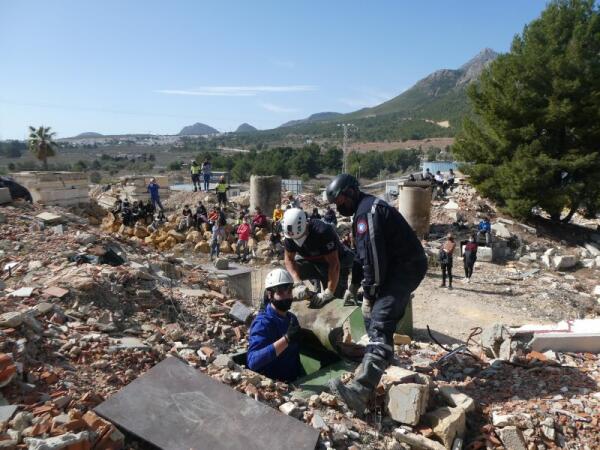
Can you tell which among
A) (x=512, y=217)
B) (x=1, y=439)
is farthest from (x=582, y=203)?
(x=1, y=439)

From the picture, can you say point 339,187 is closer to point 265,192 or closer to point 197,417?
point 197,417

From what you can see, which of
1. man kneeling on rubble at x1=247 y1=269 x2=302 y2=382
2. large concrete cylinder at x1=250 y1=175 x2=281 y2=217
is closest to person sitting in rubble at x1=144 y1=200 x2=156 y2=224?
large concrete cylinder at x1=250 y1=175 x2=281 y2=217

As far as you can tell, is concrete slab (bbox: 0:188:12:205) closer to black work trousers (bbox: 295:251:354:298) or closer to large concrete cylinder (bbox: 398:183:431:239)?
black work trousers (bbox: 295:251:354:298)

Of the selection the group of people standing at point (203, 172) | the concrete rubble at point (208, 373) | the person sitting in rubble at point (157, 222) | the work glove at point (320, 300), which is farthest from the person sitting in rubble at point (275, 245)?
the work glove at point (320, 300)

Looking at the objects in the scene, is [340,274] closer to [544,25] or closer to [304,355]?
[304,355]

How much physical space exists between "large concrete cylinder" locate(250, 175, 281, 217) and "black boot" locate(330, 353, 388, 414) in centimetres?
1444

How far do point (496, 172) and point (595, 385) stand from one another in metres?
16.1

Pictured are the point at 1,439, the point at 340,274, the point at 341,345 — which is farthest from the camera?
the point at 340,274

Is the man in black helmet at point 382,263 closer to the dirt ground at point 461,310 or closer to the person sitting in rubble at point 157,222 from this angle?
the dirt ground at point 461,310

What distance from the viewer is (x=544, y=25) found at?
18922 millimetres

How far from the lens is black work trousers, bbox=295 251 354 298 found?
19.2ft

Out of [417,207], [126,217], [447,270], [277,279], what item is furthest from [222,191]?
[277,279]

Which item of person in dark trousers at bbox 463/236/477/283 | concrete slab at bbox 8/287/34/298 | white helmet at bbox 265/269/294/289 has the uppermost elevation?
white helmet at bbox 265/269/294/289

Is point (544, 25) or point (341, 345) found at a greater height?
point (544, 25)
